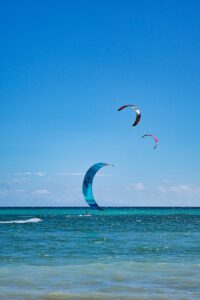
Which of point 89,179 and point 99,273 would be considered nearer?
point 99,273

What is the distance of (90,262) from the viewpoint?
2125 centimetres

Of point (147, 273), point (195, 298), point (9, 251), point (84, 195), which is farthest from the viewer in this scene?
point (84, 195)

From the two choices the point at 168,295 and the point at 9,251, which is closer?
the point at 168,295

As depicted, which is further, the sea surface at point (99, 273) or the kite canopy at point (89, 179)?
the kite canopy at point (89, 179)

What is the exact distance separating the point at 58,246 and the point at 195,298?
53.3 ft

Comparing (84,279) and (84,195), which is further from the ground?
(84,195)

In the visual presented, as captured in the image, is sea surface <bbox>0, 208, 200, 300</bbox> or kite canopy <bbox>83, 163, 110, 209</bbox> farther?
kite canopy <bbox>83, 163, 110, 209</bbox>

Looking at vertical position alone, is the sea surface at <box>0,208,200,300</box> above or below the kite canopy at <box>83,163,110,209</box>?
below

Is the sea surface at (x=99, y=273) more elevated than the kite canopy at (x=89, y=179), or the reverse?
the kite canopy at (x=89, y=179)

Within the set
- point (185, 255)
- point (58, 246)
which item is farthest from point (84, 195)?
point (185, 255)

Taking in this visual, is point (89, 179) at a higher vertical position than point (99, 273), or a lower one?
higher

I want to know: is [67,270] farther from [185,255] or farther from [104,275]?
[185,255]

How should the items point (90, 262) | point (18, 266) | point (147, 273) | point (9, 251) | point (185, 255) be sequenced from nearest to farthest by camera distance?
point (147, 273), point (18, 266), point (90, 262), point (185, 255), point (9, 251)

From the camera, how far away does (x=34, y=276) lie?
675 inches
